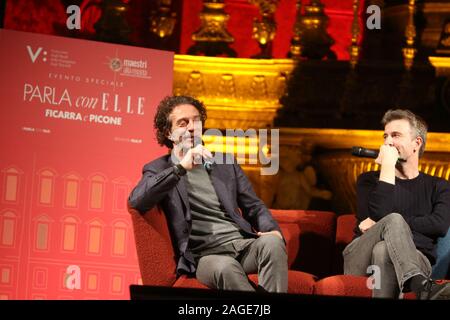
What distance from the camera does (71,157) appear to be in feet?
17.1

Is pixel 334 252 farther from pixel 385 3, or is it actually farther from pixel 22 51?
pixel 385 3

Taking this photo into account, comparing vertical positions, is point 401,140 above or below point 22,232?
above

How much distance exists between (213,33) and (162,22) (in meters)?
0.29

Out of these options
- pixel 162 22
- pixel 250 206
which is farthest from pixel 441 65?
pixel 250 206

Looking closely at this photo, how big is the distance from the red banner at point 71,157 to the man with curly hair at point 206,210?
72 centimetres

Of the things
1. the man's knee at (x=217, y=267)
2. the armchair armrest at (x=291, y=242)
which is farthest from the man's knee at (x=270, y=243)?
the armchair armrest at (x=291, y=242)

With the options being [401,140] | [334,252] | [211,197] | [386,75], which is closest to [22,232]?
[211,197]

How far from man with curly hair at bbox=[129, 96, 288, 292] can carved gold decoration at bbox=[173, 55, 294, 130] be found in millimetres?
1487

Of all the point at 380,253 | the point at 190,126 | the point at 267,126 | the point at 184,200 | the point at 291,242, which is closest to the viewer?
the point at 380,253

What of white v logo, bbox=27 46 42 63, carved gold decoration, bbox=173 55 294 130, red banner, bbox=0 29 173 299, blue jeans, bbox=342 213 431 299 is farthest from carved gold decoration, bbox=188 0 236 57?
blue jeans, bbox=342 213 431 299

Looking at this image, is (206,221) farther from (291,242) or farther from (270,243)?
(291,242)

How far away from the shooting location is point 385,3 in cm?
653

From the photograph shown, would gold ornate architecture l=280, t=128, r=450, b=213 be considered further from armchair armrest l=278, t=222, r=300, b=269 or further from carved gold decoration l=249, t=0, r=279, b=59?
armchair armrest l=278, t=222, r=300, b=269

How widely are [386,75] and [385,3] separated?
2.01 feet
